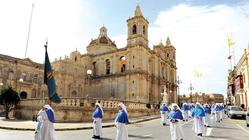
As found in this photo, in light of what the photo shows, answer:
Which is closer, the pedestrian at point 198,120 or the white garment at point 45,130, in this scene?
the white garment at point 45,130

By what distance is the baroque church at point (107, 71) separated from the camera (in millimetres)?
46312

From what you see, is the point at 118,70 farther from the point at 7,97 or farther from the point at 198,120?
the point at 198,120

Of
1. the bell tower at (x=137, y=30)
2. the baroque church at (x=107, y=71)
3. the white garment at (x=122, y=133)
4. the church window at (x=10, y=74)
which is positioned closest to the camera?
the white garment at (x=122, y=133)

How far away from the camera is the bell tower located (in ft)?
157

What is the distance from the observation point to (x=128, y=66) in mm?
48812

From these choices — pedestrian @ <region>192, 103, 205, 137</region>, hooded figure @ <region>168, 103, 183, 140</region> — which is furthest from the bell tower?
hooded figure @ <region>168, 103, 183, 140</region>

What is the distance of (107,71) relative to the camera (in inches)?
2207

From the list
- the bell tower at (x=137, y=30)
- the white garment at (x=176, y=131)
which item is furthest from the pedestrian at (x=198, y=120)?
the bell tower at (x=137, y=30)

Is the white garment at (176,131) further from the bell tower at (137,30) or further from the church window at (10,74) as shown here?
the church window at (10,74)

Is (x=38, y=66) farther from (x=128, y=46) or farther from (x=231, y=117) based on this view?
(x=231, y=117)

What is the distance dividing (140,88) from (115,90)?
21.8ft

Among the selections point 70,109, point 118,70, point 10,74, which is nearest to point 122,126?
point 70,109

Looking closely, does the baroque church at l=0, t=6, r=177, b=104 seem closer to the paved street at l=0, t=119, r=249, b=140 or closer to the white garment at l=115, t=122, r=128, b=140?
the paved street at l=0, t=119, r=249, b=140

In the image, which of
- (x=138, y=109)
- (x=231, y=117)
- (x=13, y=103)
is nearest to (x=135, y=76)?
(x=138, y=109)
